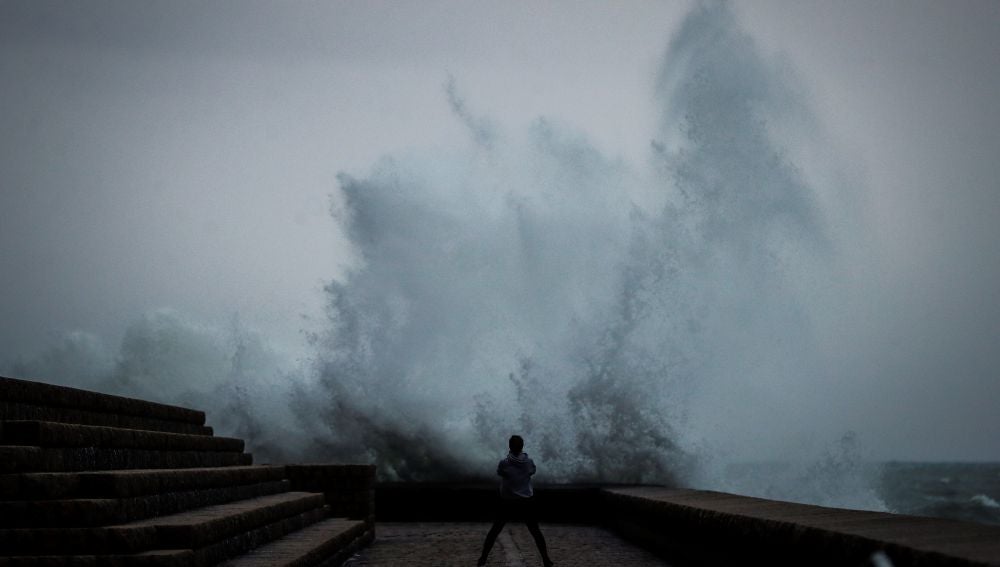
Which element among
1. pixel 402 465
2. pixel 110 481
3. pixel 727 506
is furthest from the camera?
pixel 402 465

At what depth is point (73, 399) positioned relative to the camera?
7.36 meters

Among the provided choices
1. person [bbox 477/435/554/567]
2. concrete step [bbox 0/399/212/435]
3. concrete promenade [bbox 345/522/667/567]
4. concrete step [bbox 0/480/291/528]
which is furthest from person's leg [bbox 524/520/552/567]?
concrete step [bbox 0/480/291/528]

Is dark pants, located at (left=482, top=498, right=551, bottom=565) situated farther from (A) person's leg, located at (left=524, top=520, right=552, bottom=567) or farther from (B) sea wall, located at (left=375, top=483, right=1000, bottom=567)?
(B) sea wall, located at (left=375, top=483, right=1000, bottom=567)

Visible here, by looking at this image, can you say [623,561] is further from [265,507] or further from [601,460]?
[601,460]

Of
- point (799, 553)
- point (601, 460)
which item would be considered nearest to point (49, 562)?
point (799, 553)

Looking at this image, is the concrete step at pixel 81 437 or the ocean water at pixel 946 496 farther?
the ocean water at pixel 946 496

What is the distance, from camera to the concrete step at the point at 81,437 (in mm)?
5742

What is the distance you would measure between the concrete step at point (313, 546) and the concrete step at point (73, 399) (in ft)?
5.15

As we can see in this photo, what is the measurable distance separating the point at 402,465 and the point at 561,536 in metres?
10.7

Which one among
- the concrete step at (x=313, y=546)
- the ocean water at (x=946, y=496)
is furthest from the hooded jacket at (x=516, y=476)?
the ocean water at (x=946, y=496)

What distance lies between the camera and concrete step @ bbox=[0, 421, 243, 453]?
5.74 metres

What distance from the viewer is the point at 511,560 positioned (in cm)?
938

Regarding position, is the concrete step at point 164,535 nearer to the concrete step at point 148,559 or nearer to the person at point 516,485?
the concrete step at point 148,559

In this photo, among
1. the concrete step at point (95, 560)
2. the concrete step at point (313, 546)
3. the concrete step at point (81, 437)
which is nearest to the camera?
the concrete step at point (95, 560)
